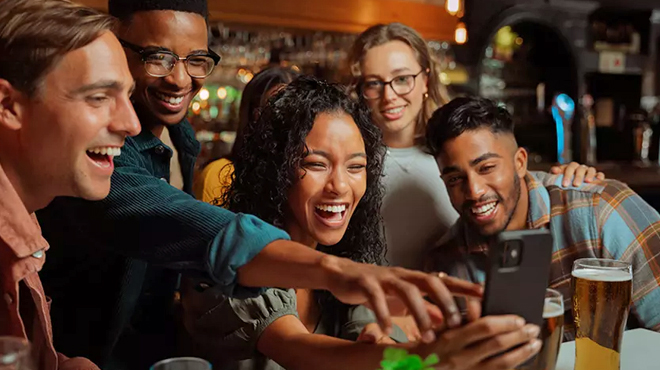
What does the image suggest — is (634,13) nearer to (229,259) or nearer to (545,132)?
(545,132)

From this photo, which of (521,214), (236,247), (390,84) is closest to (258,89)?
(390,84)

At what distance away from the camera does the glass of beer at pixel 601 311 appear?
1.31 meters

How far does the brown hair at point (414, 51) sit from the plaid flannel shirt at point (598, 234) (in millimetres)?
602

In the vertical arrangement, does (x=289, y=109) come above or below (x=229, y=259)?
above

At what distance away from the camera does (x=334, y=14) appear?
429 cm

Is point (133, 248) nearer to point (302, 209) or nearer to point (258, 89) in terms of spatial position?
point (302, 209)

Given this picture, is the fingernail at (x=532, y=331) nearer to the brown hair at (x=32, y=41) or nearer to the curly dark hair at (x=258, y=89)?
the brown hair at (x=32, y=41)

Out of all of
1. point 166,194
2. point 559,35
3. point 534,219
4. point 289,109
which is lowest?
point 534,219

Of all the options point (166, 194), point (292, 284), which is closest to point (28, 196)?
point (166, 194)

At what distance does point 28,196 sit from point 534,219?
160 cm

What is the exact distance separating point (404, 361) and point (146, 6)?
1.08 metres

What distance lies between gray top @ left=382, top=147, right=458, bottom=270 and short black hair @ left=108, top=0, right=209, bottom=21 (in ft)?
3.53

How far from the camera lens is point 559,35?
560 cm

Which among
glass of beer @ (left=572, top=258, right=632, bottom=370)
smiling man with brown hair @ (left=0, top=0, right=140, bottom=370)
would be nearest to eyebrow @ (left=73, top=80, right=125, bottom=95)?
smiling man with brown hair @ (left=0, top=0, right=140, bottom=370)
